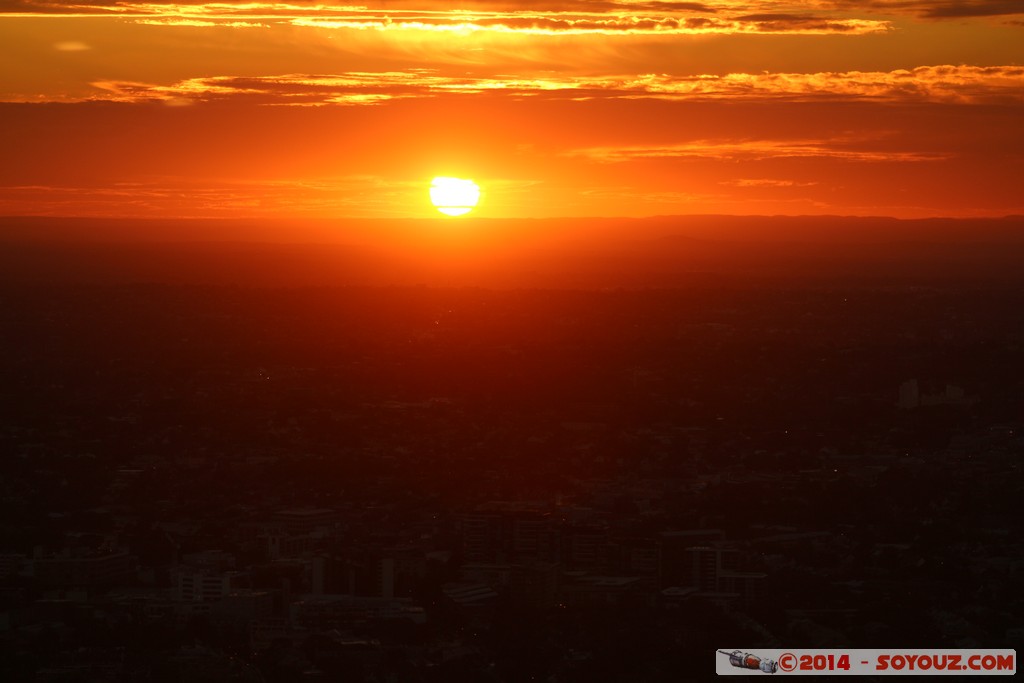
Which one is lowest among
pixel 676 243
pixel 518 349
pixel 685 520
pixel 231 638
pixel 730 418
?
pixel 231 638

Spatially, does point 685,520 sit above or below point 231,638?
above

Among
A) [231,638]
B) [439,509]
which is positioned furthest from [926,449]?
[231,638]

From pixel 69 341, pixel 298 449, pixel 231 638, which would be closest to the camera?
pixel 231 638

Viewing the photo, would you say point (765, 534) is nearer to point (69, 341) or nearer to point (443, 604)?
point (443, 604)

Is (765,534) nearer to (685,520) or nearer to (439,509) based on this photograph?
(685,520)

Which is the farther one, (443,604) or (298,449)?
(298,449)

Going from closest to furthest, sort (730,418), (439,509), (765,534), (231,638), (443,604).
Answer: (231,638)
(443,604)
(765,534)
(439,509)
(730,418)
